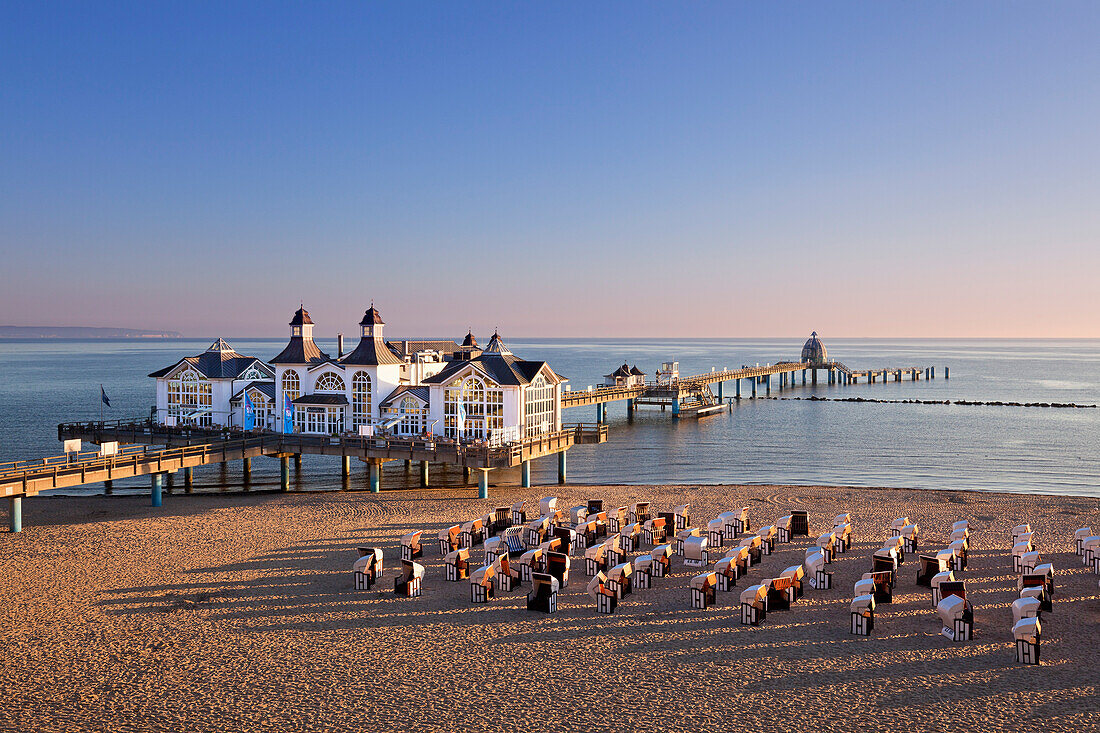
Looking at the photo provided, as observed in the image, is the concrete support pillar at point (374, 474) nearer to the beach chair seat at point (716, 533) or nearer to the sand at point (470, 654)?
the sand at point (470, 654)

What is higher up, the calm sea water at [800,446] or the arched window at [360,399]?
the arched window at [360,399]

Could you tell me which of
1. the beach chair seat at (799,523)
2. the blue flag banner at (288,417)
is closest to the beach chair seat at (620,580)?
the beach chair seat at (799,523)

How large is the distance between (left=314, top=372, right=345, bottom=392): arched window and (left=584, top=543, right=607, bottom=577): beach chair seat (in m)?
21.0

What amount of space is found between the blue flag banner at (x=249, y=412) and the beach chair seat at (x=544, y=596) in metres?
26.4

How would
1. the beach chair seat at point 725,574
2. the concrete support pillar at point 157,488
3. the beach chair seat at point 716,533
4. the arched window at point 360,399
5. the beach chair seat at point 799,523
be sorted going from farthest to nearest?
the arched window at point 360,399 < the concrete support pillar at point 157,488 < the beach chair seat at point 799,523 < the beach chair seat at point 716,533 < the beach chair seat at point 725,574

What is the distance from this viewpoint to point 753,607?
620 inches

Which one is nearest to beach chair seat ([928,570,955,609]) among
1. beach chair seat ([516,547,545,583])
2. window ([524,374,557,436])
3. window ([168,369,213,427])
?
beach chair seat ([516,547,545,583])

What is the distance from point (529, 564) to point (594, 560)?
1582 mm

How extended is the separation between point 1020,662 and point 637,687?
6.66m

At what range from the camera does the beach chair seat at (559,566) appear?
60.2 ft

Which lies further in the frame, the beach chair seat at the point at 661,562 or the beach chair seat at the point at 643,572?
the beach chair seat at the point at 661,562

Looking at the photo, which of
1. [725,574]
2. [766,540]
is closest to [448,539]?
[725,574]

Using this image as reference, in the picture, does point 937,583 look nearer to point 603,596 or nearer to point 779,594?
point 779,594

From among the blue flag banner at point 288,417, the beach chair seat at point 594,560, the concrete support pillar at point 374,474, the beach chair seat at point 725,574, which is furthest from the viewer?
the blue flag banner at point 288,417
